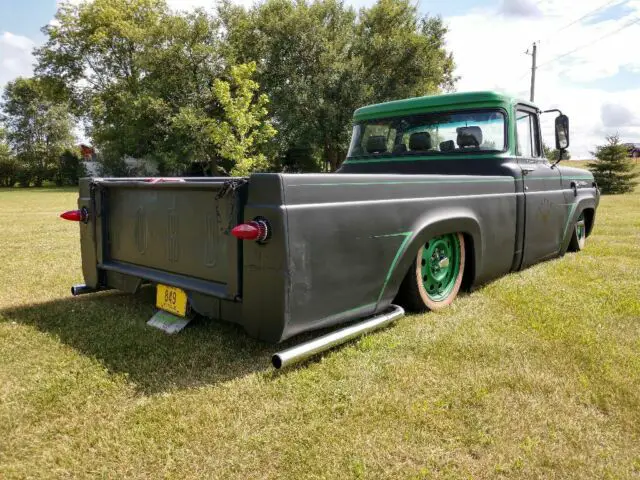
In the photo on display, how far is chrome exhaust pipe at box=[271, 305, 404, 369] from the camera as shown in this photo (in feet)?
8.16

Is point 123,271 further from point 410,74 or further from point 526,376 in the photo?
point 410,74

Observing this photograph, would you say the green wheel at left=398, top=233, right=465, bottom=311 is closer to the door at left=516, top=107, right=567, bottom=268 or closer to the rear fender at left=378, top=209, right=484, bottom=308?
the rear fender at left=378, top=209, right=484, bottom=308

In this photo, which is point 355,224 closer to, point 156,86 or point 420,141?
point 420,141

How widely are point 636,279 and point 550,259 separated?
109 centimetres

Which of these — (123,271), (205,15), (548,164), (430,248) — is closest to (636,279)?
(548,164)

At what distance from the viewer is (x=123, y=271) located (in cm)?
354

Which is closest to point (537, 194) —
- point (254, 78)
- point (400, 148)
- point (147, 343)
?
point (400, 148)

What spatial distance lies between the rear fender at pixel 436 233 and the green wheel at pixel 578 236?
10.4 ft

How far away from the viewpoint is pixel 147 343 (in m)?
3.11

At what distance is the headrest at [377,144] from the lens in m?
5.03

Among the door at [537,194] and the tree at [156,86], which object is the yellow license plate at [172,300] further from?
the tree at [156,86]

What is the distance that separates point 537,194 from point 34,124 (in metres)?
56.4

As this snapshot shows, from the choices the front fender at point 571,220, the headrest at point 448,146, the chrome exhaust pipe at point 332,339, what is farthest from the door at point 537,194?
the chrome exhaust pipe at point 332,339

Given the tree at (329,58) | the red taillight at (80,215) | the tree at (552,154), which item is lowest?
the red taillight at (80,215)
